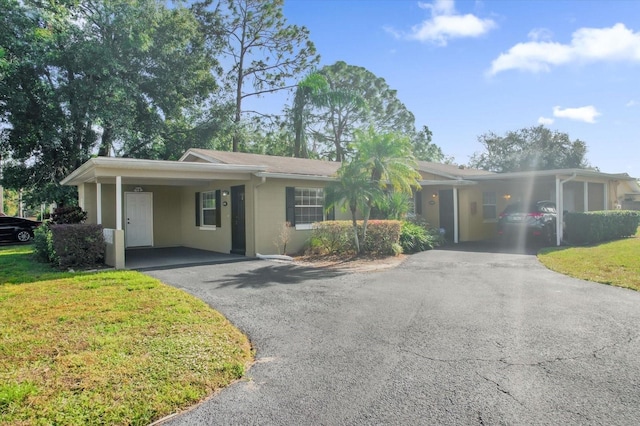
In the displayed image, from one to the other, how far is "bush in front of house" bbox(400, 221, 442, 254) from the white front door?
9571mm

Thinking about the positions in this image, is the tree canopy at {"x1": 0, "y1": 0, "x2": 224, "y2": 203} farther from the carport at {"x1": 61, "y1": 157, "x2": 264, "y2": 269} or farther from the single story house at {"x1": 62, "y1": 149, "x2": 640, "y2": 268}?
the carport at {"x1": 61, "y1": 157, "x2": 264, "y2": 269}

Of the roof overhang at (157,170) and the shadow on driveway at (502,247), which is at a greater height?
the roof overhang at (157,170)

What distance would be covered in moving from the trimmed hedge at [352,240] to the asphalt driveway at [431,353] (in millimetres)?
4371

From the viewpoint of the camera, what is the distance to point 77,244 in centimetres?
966

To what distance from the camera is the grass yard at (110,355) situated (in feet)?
10.3

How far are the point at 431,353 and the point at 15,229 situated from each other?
21490mm

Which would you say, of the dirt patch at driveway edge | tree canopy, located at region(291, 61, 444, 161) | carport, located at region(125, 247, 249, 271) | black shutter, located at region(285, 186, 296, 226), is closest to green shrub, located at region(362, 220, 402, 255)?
the dirt patch at driveway edge

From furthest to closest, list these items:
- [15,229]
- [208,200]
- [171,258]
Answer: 1. [15,229]
2. [208,200]
3. [171,258]

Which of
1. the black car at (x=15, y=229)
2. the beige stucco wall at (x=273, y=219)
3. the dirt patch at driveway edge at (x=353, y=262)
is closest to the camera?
the dirt patch at driveway edge at (x=353, y=262)

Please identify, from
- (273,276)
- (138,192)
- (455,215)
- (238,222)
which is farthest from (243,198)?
(455,215)

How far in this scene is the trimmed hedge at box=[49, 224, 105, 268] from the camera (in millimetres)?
9508

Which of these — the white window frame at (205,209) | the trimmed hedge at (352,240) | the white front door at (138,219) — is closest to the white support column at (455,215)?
the trimmed hedge at (352,240)

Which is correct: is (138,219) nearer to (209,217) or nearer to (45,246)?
(209,217)

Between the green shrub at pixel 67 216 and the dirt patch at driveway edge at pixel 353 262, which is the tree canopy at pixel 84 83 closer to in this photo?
the green shrub at pixel 67 216
